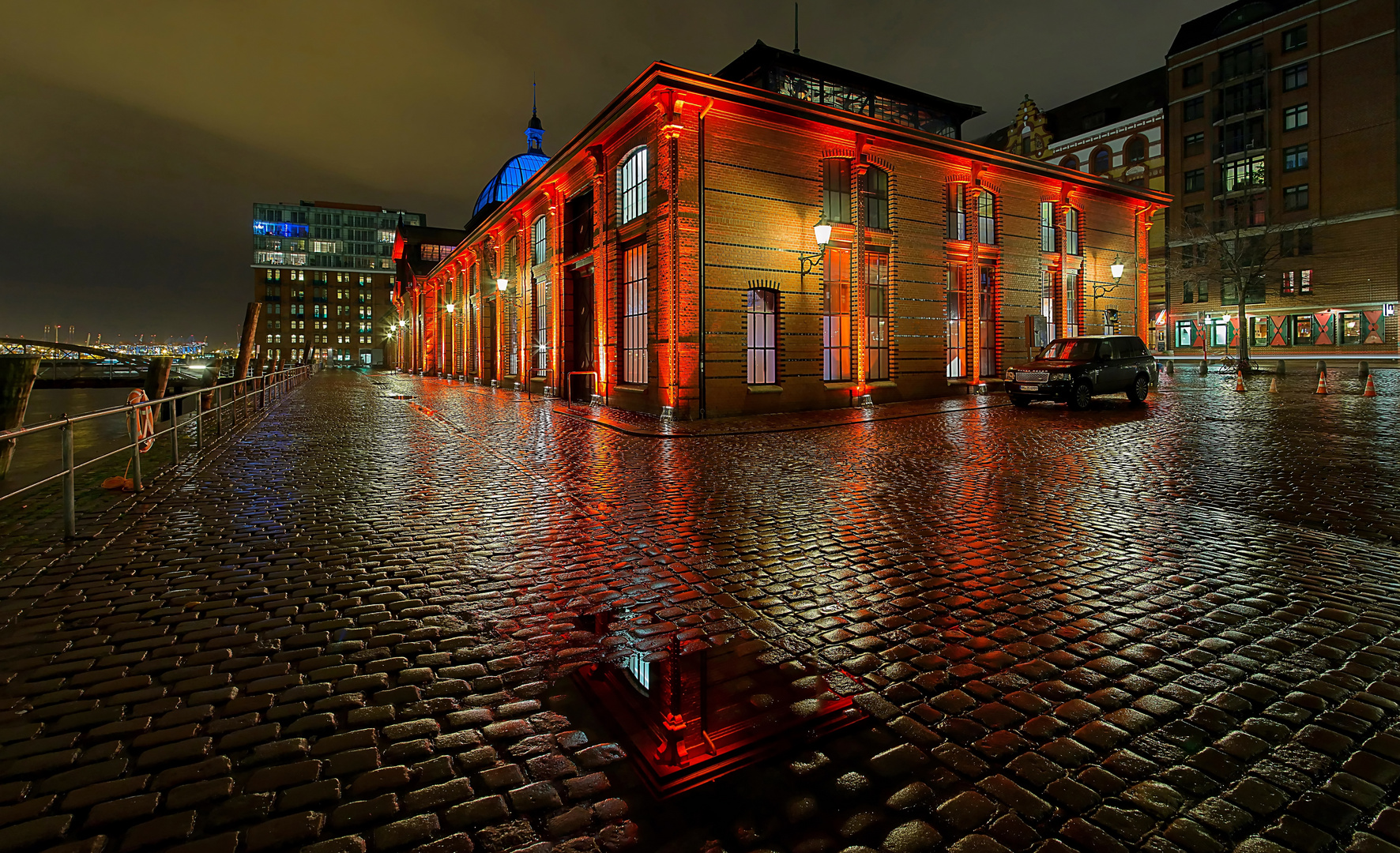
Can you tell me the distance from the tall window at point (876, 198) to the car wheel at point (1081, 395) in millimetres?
7107

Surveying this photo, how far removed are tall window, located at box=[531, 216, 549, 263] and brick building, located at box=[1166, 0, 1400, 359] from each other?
125 ft

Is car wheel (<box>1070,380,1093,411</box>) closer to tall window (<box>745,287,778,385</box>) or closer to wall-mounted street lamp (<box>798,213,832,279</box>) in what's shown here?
wall-mounted street lamp (<box>798,213,832,279</box>)

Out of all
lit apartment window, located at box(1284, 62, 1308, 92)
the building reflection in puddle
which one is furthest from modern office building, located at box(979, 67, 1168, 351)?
the building reflection in puddle

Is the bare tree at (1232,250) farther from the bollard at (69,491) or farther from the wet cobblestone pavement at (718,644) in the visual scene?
the bollard at (69,491)

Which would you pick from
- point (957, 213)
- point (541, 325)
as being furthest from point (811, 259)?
point (541, 325)

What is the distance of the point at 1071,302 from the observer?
82.9 feet

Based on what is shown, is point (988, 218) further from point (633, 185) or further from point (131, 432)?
point (131, 432)

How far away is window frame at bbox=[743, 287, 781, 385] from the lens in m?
17.3

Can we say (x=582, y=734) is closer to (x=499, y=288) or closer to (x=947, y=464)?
(x=947, y=464)

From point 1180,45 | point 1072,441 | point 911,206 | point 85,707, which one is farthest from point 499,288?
point 1180,45

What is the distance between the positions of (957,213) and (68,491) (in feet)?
73.3

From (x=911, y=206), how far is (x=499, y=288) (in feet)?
58.7

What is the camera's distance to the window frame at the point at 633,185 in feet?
59.5

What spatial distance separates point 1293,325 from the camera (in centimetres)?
4356
